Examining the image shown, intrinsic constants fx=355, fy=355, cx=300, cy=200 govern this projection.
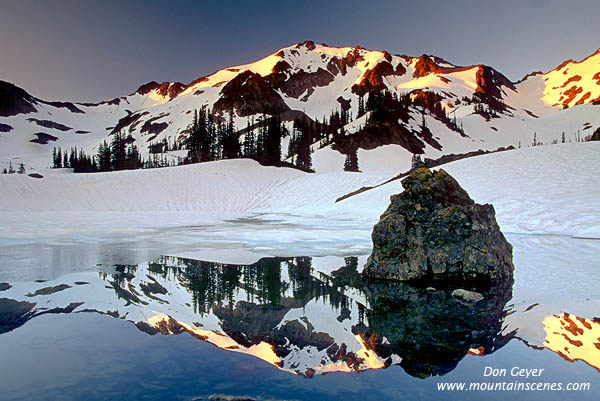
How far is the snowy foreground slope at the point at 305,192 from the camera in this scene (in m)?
14.3

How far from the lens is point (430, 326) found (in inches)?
145

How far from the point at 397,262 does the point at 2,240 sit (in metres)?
11.8

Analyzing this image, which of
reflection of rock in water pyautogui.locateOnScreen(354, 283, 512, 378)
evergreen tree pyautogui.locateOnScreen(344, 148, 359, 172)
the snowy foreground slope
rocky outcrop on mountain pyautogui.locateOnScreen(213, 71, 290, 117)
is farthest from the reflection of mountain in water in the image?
rocky outcrop on mountain pyautogui.locateOnScreen(213, 71, 290, 117)

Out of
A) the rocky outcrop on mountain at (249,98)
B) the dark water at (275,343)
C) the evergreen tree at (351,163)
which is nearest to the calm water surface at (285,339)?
the dark water at (275,343)

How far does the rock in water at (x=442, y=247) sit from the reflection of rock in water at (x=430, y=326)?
2.28 feet

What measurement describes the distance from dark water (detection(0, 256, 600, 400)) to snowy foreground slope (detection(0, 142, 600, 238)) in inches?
388

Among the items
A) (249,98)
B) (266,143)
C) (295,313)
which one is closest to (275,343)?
(295,313)

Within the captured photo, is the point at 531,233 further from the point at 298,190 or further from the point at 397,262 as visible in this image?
the point at 298,190

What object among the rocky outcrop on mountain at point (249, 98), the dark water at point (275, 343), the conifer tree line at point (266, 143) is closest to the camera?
the dark water at point (275, 343)

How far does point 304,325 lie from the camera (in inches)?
152

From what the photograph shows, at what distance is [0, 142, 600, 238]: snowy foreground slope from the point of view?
14297mm

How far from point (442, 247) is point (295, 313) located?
3064mm

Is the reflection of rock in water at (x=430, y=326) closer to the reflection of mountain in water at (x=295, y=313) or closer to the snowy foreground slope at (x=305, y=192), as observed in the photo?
the reflection of mountain in water at (x=295, y=313)

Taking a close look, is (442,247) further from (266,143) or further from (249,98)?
(249,98)
